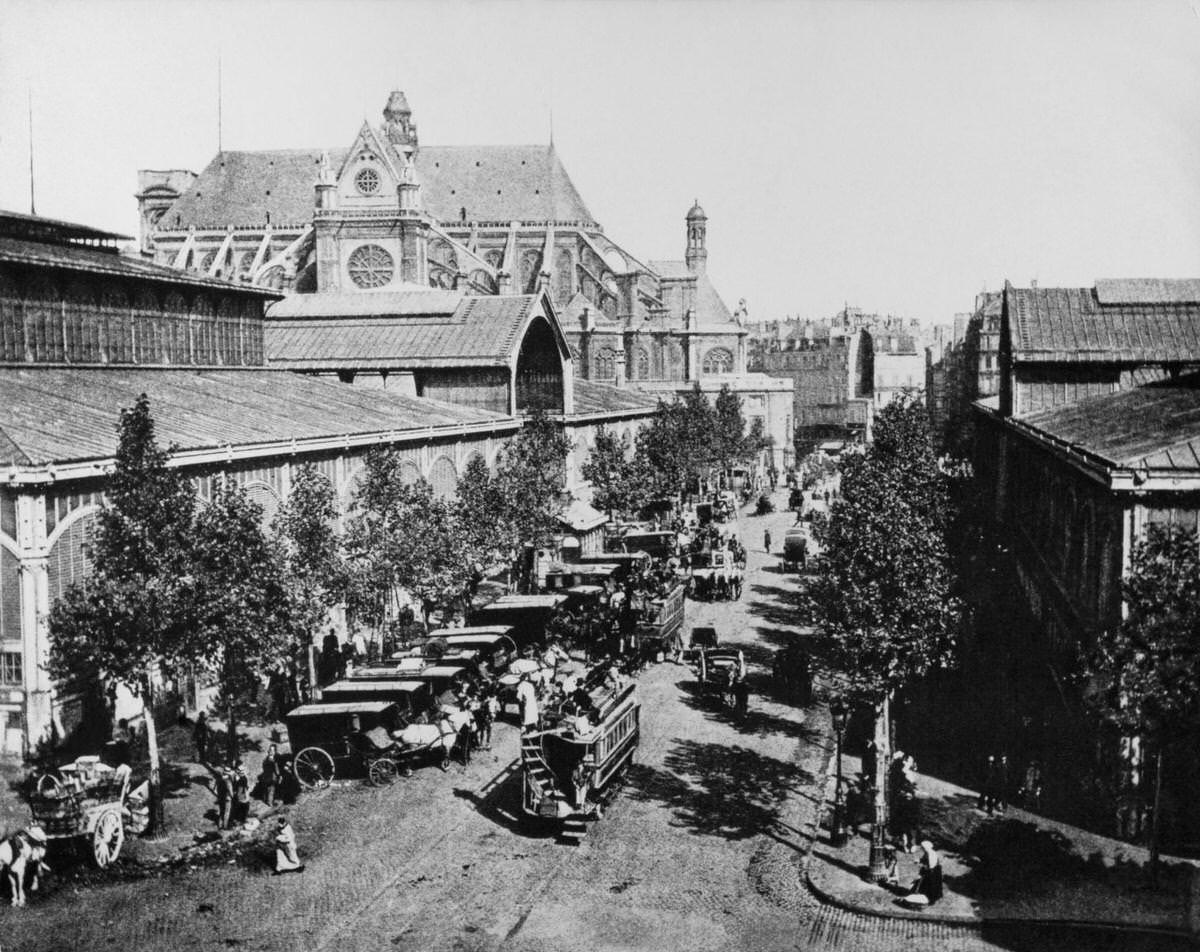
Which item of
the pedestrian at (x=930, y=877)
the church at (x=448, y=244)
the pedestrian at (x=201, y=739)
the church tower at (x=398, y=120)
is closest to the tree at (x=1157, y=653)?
the pedestrian at (x=930, y=877)

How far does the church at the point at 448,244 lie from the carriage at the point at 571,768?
166 feet

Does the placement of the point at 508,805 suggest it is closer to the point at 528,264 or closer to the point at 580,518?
the point at 580,518

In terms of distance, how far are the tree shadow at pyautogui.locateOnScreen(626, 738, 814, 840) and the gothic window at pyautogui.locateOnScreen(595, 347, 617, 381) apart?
240 feet

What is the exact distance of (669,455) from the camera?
63.2m

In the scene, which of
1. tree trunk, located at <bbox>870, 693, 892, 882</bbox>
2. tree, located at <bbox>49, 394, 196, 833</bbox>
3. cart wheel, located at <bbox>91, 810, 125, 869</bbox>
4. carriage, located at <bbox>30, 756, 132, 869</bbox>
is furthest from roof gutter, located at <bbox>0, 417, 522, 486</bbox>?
tree trunk, located at <bbox>870, 693, 892, 882</bbox>

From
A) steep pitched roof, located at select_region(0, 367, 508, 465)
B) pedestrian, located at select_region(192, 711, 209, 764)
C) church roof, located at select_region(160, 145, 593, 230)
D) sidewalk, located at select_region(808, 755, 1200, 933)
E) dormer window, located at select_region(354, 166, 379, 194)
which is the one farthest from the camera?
church roof, located at select_region(160, 145, 593, 230)

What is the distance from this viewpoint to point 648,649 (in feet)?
108

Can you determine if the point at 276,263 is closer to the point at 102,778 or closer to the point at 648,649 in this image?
the point at 648,649

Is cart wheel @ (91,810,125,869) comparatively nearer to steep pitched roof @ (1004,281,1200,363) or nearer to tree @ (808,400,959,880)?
tree @ (808,400,959,880)

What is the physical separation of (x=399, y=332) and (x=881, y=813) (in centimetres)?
4843

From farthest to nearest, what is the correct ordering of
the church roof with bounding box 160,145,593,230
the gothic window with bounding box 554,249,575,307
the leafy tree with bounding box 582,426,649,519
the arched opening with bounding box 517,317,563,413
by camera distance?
the gothic window with bounding box 554,249,575,307 → the church roof with bounding box 160,145,593,230 → the arched opening with bounding box 517,317,563,413 → the leafy tree with bounding box 582,426,649,519

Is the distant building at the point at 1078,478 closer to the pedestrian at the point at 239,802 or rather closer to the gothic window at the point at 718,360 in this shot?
the pedestrian at the point at 239,802

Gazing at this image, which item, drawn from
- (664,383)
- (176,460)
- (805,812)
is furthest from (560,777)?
(664,383)

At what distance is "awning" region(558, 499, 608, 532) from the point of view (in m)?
46.4
